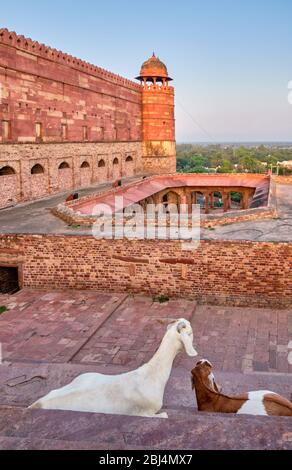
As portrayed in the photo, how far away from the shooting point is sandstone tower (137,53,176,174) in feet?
103

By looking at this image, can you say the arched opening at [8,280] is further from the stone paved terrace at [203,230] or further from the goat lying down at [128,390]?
the goat lying down at [128,390]

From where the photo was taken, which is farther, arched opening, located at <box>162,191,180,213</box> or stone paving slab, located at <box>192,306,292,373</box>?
arched opening, located at <box>162,191,180,213</box>

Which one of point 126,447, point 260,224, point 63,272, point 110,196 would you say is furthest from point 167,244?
point 110,196

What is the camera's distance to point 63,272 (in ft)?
33.9

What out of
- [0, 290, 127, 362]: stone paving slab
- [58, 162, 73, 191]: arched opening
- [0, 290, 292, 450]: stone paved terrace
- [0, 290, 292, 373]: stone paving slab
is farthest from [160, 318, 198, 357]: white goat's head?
[58, 162, 73, 191]: arched opening

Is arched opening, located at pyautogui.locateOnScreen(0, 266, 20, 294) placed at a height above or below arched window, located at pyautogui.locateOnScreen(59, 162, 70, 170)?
below

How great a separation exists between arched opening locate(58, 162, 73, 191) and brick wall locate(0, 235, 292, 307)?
10528mm

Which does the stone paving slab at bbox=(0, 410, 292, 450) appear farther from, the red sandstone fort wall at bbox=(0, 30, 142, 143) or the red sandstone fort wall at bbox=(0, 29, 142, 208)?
the red sandstone fort wall at bbox=(0, 30, 142, 143)

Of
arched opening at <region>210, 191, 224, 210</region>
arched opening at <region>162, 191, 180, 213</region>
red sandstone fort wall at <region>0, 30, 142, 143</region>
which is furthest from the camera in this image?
arched opening at <region>210, 191, 224, 210</region>

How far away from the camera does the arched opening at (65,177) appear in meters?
20.7

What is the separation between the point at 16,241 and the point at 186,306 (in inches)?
176

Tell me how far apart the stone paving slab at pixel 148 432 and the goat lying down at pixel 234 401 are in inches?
59.2

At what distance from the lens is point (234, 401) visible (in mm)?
3861

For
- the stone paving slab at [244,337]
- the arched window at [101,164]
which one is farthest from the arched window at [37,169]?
the stone paving slab at [244,337]
